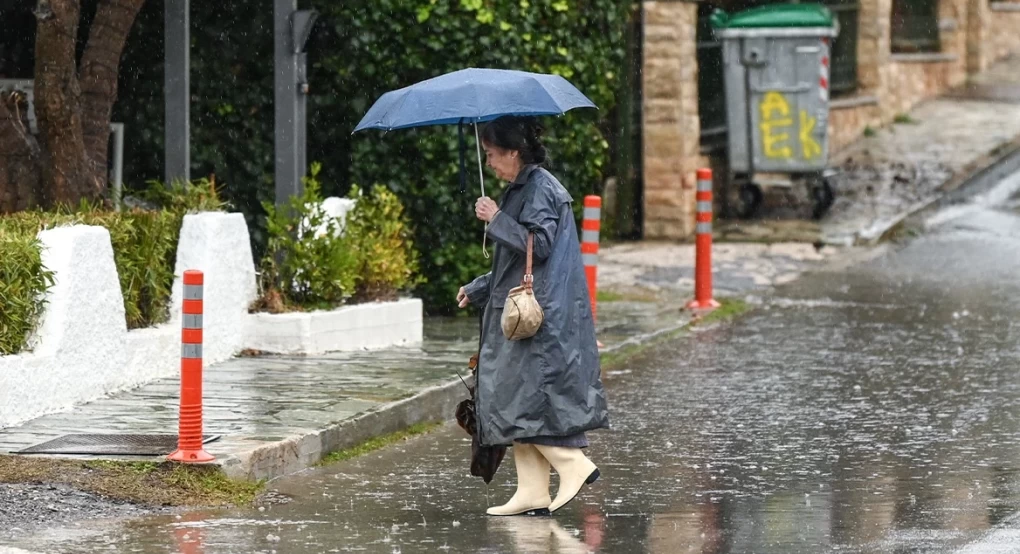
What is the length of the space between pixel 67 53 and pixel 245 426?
117 inches

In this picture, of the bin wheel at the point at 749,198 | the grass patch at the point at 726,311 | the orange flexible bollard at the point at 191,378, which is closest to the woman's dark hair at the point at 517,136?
the orange flexible bollard at the point at 191,378

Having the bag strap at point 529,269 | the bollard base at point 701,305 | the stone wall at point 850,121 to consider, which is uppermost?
the stone wall at point 850,121

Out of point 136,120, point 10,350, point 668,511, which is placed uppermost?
point 136,120

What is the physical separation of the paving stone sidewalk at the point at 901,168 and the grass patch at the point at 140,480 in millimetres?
10403

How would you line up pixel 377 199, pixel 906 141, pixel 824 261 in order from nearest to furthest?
1. pixel 377 199
2. pixel 824 261
3. pixel 906 141

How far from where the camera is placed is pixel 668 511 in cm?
709

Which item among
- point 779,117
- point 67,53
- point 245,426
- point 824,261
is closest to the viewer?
point 245,426

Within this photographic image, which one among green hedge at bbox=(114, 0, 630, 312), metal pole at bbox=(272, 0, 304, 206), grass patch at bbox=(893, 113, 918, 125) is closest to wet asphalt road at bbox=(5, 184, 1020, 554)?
green hedge at bbox=(114, 0, 630, 312)

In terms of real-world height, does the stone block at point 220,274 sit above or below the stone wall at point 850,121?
below

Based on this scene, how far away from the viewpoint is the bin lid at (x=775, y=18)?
17609mm

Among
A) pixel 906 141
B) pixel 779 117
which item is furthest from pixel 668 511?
pixel 906 141

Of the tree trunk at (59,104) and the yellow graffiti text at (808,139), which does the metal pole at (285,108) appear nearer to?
the tree trunk at (59,104)

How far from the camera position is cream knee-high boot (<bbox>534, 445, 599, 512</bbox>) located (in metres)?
6.93

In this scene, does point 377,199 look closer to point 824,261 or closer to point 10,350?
point 10,350
